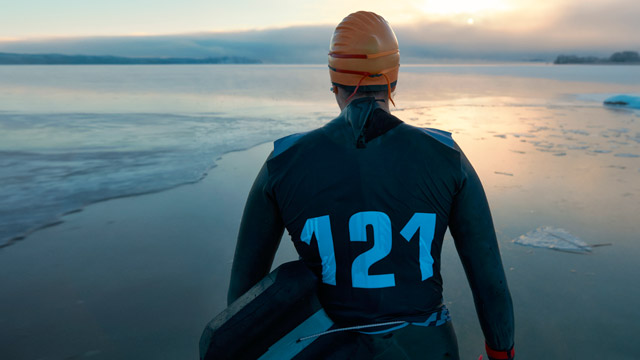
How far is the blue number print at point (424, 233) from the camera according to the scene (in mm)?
1114

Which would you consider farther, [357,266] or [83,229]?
[83,229]

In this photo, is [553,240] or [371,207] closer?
[371,207]

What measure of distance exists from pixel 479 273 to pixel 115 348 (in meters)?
1.89

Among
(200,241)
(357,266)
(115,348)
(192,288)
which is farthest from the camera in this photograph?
(200,241)

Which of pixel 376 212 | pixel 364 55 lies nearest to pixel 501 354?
pixel 376 212

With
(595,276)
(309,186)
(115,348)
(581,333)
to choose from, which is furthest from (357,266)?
(595,276)

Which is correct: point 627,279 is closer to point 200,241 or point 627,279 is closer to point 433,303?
point 433,303

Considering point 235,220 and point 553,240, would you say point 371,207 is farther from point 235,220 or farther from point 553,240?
point 235,220

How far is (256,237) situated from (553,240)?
120 inches

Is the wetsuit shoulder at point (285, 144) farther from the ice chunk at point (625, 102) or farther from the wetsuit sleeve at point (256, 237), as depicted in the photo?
the ice chunk at point (625, 102)

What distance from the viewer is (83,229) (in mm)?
3811

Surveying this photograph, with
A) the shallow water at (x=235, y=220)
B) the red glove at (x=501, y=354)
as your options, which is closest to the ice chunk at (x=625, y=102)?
the shallow water at (x=235, y=220)

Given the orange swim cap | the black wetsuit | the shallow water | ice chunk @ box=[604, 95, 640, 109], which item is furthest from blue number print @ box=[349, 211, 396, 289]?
ice chunk @ box=[604, 95, 640, 109]

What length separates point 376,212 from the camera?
3.60 ft
